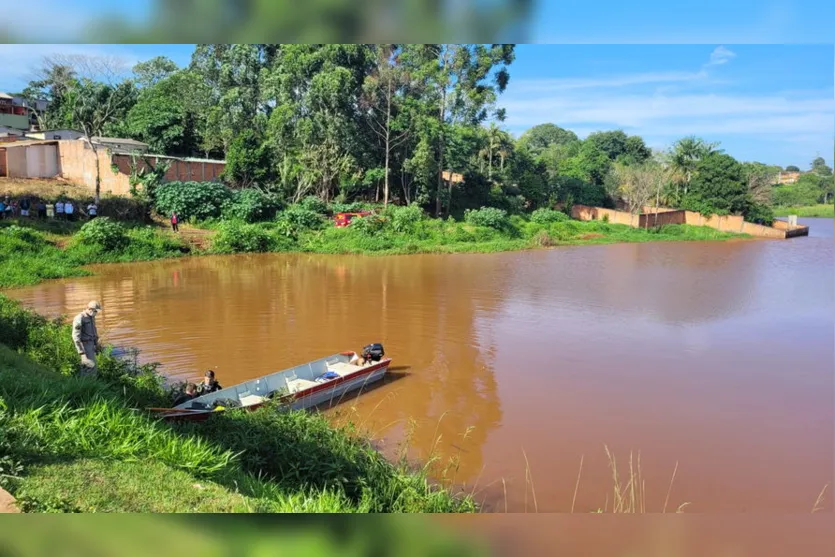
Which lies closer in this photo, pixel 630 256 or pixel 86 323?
pixel 86 323

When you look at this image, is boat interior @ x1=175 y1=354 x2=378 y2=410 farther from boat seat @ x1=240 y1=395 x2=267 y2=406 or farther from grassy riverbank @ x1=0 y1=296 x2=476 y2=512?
grassy riverbank @ x1=0 y1=296 x2=476 y2=512

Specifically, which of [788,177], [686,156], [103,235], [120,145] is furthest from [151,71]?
[788,177]

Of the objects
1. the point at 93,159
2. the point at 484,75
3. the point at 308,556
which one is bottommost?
the point at 308,556

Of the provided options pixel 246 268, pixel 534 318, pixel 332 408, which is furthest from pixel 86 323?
pixel 246 268

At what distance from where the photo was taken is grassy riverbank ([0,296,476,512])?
3.51 metres

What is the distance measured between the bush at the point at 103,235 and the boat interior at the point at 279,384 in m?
13.1

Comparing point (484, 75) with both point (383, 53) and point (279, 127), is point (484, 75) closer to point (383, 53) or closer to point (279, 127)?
point (383, 53)

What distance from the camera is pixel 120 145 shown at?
25.6 metres

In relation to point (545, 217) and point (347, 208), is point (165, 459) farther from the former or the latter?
point (545, 217)

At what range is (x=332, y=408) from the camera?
8383 mm

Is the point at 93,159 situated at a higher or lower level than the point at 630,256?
higher

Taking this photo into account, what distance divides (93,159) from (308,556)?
81.8ft

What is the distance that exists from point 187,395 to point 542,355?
6.21 m

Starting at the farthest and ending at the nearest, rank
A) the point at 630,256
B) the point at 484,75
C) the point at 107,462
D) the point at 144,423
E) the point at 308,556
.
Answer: the point at 484,75
the point at 630,256
the point at 144,423
the point at 107,462
the point at 308,556
